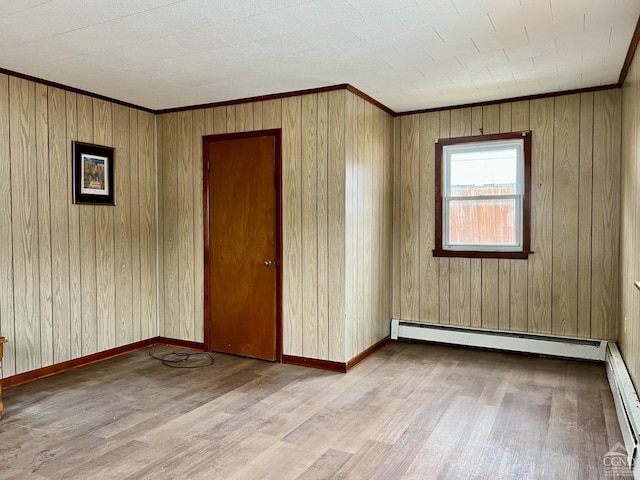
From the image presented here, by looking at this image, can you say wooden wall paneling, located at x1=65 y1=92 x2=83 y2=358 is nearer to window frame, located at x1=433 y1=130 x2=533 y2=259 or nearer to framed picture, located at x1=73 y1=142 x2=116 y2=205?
framed picture, located at x1=73 y1=142 x2=116 y2=205

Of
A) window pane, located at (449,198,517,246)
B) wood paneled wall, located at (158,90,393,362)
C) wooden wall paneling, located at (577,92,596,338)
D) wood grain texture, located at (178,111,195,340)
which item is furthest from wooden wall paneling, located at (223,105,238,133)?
wooden wall paneling, located at (577,92,596,338)

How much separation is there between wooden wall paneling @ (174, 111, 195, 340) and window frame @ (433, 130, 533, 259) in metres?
2.51

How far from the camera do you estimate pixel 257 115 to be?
14.8 feet

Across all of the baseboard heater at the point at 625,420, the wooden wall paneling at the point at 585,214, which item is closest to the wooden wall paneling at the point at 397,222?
the wooden wall paneling at the point at 585,214

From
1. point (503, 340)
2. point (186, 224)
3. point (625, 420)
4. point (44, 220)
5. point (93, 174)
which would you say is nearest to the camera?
point (625, 420)

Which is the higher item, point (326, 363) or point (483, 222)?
point (483, 222)

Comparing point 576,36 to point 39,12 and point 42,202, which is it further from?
point 42,202

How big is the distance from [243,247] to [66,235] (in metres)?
1.53

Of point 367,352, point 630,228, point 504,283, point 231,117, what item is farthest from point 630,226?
point 231,117

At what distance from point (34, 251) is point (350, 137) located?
9.08 feet

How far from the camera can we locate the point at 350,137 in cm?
418

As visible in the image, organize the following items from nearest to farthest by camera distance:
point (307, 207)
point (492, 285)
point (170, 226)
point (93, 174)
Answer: point (307, 207), point (93, 174), point (492, 285), point (170, 226)

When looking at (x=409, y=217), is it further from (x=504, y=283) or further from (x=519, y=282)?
(x=519, y=282)

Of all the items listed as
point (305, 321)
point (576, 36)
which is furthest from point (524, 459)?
point (576, 36)
